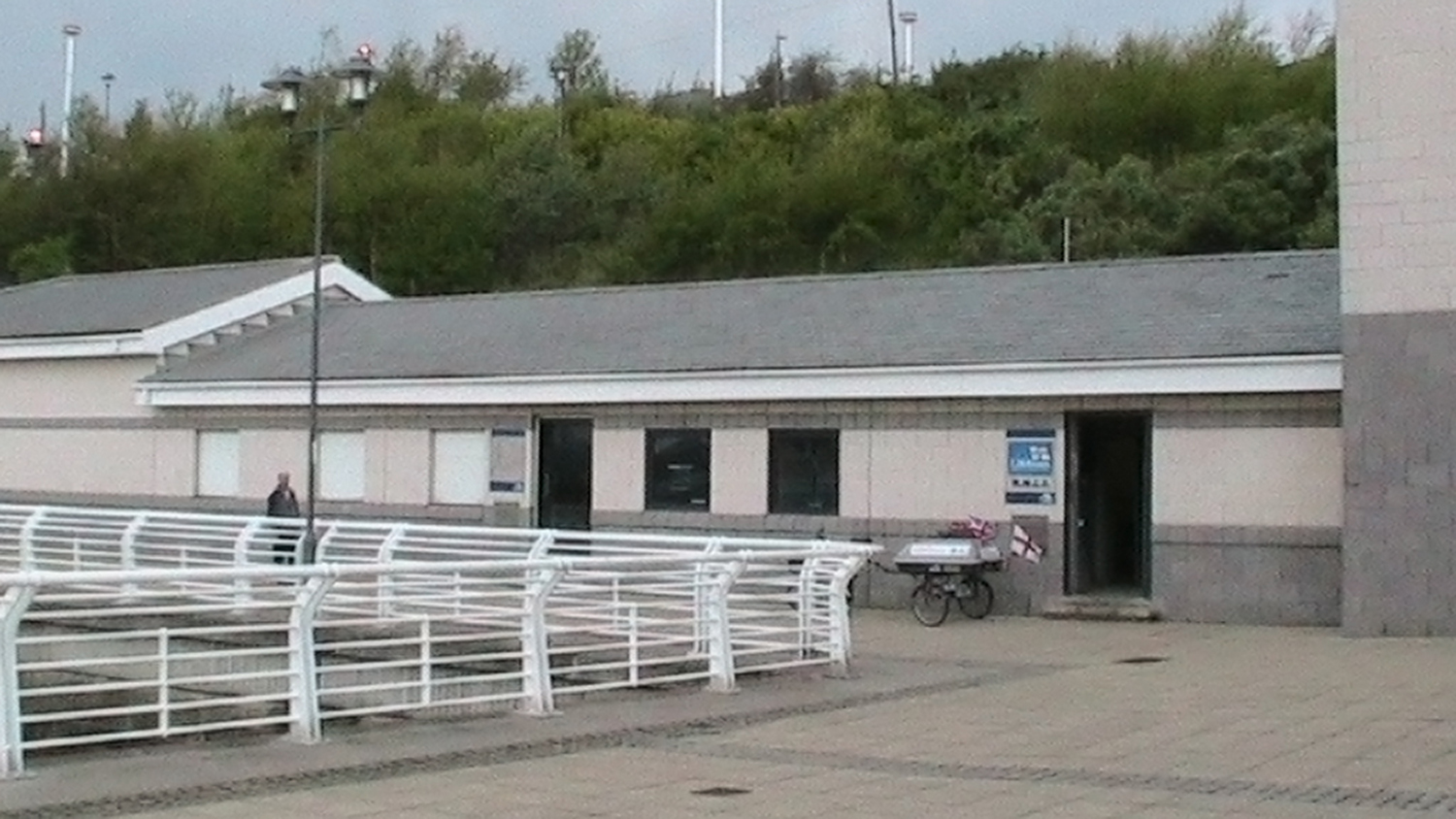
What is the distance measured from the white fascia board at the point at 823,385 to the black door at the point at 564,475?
53cm

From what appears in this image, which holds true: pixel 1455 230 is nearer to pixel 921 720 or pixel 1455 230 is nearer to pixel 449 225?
pixel 921 720

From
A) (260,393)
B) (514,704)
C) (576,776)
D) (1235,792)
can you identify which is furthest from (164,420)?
(1235,792)

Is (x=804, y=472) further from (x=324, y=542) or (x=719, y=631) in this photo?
(x=719, y=631)

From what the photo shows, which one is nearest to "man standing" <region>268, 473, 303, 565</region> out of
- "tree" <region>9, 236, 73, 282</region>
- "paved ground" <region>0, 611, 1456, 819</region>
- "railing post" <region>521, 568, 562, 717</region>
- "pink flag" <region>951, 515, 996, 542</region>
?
"pink flag" <region>951, 515, 996, 542</region>

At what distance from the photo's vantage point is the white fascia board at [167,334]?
97.6ft

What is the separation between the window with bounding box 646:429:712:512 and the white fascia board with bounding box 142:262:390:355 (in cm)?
810

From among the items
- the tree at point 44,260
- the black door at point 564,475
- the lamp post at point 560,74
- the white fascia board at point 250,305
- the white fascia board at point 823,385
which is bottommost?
the black door at point 564,475

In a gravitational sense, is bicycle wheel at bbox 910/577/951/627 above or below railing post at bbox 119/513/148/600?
below

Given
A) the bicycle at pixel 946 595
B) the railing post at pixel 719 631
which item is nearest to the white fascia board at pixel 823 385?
the bicycle at pixel 946 595

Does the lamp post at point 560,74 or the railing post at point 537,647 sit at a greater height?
the lamp post at point 560,74

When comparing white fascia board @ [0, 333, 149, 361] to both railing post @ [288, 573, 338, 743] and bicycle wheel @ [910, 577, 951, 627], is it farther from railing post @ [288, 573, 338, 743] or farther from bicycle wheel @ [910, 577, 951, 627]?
railing post @ [288, 573, 338, 743]

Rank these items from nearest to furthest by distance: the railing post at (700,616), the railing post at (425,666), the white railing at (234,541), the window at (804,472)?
the railing post at (425,666), the railing post at (700,616), the white railing at (234,541), the window at (804,472)

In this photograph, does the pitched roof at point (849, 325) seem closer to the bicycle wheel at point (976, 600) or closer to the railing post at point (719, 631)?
the bicycle wheel at point (976, 600)

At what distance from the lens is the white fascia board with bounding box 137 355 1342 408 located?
2000 centimetres
